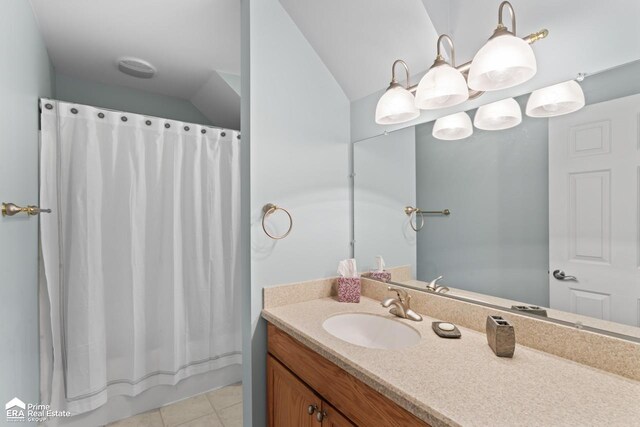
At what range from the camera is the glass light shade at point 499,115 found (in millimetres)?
1035

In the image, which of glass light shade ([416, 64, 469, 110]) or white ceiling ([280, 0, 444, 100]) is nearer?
glass light shade ([416, 64, 469, 110])

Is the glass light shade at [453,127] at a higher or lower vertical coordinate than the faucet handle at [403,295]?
higher

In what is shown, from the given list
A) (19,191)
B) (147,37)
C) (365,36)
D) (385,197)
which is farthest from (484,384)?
(147,37)

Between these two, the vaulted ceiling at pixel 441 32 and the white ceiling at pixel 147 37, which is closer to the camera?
the vaulted ceiling at pixel 441 32

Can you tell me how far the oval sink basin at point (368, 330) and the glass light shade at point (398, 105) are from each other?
0.87 m

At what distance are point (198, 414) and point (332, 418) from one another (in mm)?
1457

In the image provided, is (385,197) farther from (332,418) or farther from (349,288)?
(332,418)

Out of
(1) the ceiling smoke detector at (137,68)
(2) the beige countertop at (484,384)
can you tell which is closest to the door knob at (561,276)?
(2) the beige countertop at (484,384)

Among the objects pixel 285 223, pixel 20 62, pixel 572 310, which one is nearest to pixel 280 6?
pixel 285 223

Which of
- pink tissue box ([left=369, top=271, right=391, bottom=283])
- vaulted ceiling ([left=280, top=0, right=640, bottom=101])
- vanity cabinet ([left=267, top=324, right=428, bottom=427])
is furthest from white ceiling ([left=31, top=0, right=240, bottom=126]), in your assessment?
vanity cabinet ([left=267, top=324, right=428, bottom=427])

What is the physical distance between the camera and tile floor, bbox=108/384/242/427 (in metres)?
1.84

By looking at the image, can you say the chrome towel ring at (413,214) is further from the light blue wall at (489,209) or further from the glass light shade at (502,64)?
the glass light shade at (502,64)

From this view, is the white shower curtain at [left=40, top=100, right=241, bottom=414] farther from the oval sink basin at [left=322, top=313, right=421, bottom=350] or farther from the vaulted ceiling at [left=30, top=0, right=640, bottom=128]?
the oval sink basin at [left=322, top=313, right=421, bottom=350]

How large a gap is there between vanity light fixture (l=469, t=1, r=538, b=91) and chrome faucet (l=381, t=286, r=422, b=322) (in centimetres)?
85
